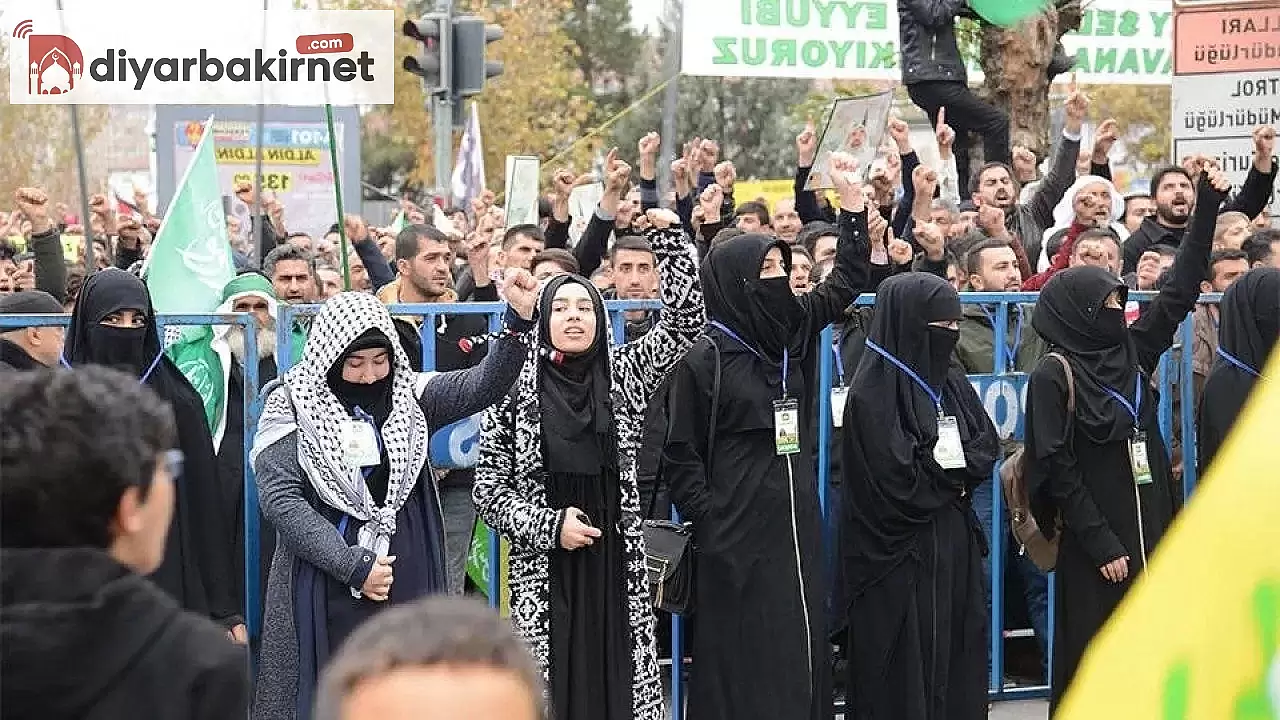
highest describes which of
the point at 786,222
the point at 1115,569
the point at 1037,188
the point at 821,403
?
the point at 1037,188

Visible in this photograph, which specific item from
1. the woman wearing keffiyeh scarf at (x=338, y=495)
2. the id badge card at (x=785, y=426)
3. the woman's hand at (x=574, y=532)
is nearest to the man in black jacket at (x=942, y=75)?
the id badge card at (x=785, y=426)

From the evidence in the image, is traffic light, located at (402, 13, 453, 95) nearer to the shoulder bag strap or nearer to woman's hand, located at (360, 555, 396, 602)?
the shoulder bag strap

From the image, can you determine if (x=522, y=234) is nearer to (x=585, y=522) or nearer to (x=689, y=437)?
(x=689, y=437)

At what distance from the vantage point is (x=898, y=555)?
7.04 meters

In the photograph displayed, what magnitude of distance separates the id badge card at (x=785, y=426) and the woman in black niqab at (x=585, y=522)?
23.8 inches

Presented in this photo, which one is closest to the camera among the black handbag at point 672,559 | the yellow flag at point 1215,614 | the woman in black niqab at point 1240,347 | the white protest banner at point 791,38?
the yellow flag at point 1215,614

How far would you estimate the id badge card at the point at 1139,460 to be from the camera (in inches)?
292

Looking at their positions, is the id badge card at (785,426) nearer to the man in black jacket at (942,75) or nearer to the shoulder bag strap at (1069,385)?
the shoulder bag strap at (1069,385)

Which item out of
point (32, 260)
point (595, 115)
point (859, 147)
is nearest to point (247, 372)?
point (32, 260)

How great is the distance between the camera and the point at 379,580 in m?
6.09

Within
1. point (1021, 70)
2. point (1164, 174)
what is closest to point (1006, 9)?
point (1164, 174)

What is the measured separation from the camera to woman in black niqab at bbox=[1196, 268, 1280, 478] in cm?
771

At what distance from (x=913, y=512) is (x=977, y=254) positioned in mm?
2328

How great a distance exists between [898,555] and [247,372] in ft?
7.44
